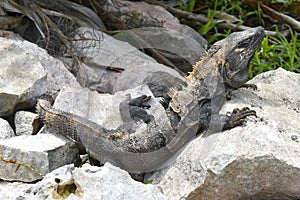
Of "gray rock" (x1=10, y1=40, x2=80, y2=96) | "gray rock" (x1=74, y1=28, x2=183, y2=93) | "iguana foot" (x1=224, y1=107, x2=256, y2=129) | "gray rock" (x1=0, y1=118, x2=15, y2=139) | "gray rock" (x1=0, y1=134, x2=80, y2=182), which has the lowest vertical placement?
"gray rock" (x1=74, y1=28, x2=183, y2=93)

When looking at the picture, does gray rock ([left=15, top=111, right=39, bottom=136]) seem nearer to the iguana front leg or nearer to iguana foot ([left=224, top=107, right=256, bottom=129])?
the iguana front leg

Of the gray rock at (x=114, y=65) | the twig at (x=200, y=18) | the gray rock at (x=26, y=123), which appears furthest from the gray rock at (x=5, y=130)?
the twig at (x=200, y=18)

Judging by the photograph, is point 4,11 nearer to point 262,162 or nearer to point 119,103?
point 119,103

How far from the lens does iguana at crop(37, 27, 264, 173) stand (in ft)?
15.8

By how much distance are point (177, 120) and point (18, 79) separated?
156 centimetres

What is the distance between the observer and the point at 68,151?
4836mm

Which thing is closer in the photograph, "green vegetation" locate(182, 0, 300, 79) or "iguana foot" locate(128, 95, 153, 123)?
"iguana foot" locate(128, 95, 153, 123)

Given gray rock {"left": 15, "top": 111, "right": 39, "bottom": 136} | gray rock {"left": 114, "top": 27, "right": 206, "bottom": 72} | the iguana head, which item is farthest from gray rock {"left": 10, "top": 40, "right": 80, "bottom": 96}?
the iguana head

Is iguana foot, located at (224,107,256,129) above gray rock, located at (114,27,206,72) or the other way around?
above

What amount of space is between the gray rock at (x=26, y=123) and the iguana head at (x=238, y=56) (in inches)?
67.5

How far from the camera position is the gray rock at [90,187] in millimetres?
3783

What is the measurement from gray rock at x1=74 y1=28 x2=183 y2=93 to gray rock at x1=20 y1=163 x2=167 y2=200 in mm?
2429

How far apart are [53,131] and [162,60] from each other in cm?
244

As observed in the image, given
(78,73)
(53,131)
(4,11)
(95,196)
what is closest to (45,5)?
(4,11)
